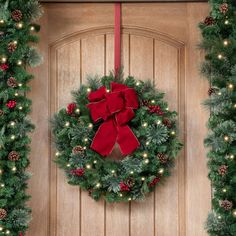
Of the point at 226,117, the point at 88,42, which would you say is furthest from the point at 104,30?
the point at 226,117

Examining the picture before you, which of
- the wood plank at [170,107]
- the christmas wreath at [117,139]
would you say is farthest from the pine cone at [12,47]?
the wood plank at [170,107]

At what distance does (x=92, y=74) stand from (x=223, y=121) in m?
0.68

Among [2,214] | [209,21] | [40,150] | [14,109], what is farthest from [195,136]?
[2,214]

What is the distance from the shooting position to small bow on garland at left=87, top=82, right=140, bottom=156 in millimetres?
2320

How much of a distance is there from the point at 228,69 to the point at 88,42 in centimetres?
70

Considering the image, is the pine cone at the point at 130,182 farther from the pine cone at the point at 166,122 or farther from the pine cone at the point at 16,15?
the pine cone at the point at 16,15

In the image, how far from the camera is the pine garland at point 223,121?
224 cm

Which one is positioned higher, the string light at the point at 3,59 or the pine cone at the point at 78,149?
the string light at the point at 3,59

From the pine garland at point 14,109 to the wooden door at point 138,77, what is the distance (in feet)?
0.67

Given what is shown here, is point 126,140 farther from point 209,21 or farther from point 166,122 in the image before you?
point 209,21

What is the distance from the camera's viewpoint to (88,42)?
2.51 m

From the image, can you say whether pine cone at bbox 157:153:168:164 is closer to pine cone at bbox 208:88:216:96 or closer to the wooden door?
the wooden door

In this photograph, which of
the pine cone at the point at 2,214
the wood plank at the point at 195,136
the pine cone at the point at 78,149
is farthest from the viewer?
the wood plank at the point at 195,136

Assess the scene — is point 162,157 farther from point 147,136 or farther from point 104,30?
point 104,30
